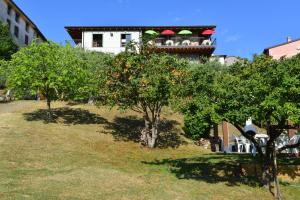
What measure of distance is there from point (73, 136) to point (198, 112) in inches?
506

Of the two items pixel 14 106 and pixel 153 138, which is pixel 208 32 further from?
pixel 153 138

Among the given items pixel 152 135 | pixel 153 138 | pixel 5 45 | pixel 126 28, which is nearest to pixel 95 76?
pixel 152 135

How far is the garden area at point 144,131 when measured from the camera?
16984mm

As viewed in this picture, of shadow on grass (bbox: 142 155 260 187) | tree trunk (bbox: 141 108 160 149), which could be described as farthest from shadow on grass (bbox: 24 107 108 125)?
shadow on grass (bbox: 142 155 260 187)

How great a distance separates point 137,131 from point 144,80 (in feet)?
23.6

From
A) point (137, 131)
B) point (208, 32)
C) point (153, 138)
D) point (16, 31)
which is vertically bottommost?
point (153, 138)

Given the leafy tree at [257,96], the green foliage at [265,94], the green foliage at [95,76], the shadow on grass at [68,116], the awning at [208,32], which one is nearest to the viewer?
the green foliage at [265,94]

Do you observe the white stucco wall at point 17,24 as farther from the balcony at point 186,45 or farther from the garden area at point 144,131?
the garden area at point 144,131

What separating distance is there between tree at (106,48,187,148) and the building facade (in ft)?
108

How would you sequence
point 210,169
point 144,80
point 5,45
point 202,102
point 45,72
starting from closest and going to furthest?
point 202,102
point 210,169
point 144,80
point 45,72
point 5,45

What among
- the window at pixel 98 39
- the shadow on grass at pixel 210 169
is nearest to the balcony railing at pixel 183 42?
the window at pixel 98 39

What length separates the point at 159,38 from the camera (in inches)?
2515

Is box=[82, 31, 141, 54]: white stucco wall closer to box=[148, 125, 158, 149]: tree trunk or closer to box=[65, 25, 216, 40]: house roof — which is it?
box=[65, 25, 216, 40]: house roof

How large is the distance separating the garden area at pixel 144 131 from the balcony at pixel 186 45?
76.0ft
